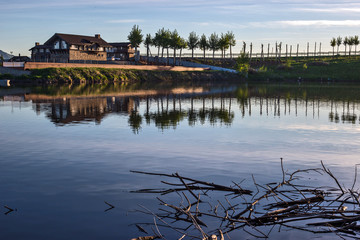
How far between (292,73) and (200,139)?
4756 inches

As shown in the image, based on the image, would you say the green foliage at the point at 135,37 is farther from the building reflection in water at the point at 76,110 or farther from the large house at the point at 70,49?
the building reflection in water at the point at 76,110

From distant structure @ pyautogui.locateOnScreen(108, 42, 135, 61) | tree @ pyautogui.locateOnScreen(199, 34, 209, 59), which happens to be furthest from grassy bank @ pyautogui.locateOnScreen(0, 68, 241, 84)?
distant structure @ pyautogui.locateOnScreen(108, 42, 135, 61)

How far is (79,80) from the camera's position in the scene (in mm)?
100125

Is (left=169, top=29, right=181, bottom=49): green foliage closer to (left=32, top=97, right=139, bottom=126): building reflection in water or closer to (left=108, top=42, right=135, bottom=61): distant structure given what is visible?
(left=108, top=42, right=135, bottom=61): distant structure

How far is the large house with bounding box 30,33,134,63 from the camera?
125375 millimetres

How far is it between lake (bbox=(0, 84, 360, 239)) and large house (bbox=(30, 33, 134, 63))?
89.9m

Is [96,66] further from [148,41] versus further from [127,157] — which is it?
[127,157]

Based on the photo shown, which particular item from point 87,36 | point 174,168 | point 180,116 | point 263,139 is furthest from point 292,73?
point 174,168

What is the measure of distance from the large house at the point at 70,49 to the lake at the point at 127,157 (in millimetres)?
89917

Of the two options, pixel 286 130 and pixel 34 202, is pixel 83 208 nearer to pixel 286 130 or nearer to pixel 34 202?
pixel 34 202

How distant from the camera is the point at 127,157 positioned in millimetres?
19656

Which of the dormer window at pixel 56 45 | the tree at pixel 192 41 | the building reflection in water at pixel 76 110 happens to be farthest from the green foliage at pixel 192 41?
the building reflection in water at pixel 76 110

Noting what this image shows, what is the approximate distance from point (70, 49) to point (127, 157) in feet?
367

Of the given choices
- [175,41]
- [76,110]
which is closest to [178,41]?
[175,41]
